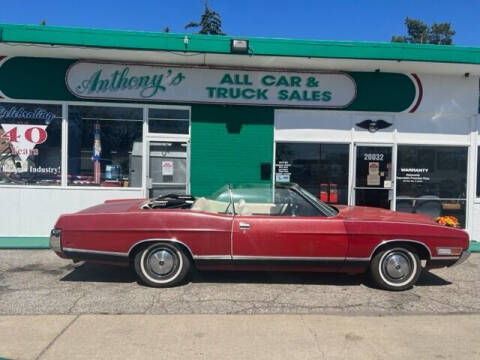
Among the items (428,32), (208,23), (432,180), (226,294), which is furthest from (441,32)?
(226,294)

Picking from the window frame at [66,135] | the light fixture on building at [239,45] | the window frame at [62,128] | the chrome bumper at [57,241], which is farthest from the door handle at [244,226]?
the window frame at [62,128]

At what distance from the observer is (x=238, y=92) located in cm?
892

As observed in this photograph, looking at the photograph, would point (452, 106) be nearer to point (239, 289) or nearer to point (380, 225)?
point (380, 225)

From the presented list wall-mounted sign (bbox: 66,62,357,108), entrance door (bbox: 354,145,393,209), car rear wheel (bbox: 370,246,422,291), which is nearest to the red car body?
car rear wheel (bbox: 370,246,422,291)

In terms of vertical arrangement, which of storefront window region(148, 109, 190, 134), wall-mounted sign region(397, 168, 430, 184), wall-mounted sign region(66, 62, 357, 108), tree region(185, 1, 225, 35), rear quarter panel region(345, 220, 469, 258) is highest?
tree region(185, 1, 225, 35)

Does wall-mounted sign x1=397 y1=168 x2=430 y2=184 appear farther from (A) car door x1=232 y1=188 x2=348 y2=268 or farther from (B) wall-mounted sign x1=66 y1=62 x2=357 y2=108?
(A) car door x1=232 y1=188 x2=348 y2=268

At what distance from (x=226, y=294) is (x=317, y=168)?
444 cm

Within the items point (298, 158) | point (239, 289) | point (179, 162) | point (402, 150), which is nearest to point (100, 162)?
point (179, 162)

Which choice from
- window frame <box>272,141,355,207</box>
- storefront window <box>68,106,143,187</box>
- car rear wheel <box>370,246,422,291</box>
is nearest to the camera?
car rear wheel <box>370,246,422,291</box>

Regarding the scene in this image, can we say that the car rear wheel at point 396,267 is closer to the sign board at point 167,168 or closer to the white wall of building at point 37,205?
the sign board at point 167,168

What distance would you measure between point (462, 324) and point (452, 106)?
593 centimetres

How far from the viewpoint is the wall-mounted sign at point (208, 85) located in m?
8.70

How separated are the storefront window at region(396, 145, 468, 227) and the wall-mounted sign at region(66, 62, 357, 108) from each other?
1.85 m

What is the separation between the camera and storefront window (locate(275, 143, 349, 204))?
913cm
